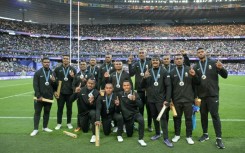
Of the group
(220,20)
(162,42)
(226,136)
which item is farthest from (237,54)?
(226,136)

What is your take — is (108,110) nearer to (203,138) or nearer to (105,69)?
(105,69)

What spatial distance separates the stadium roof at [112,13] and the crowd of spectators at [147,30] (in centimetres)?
208

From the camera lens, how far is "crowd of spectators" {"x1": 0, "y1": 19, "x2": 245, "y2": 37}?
65438 millimetres

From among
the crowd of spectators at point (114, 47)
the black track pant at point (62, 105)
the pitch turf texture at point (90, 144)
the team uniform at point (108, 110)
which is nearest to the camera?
the pitch turf texture at point (90, 144)

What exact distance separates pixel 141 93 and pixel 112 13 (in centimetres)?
5857

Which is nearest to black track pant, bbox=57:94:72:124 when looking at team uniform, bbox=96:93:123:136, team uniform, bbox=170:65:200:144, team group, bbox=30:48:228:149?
team group, bbox=30:48:228:149

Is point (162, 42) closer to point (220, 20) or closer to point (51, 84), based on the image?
point (220, 20)

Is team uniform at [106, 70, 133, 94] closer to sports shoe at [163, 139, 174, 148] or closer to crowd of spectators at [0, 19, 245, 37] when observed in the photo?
sports shoe at [163, 139, 174, 148]

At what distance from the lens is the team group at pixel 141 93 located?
21.9ft

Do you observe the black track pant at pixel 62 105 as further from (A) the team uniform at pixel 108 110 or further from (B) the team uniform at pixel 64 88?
(A) the team uniform at pixel 108 110

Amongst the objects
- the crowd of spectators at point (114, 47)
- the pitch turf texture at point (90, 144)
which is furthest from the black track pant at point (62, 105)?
the crowd of spectators at point (114, 47)

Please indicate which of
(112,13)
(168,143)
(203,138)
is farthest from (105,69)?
(112,13)

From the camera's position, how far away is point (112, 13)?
6425cm

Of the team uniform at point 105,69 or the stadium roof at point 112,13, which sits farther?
the stadium roof at point 112,13
